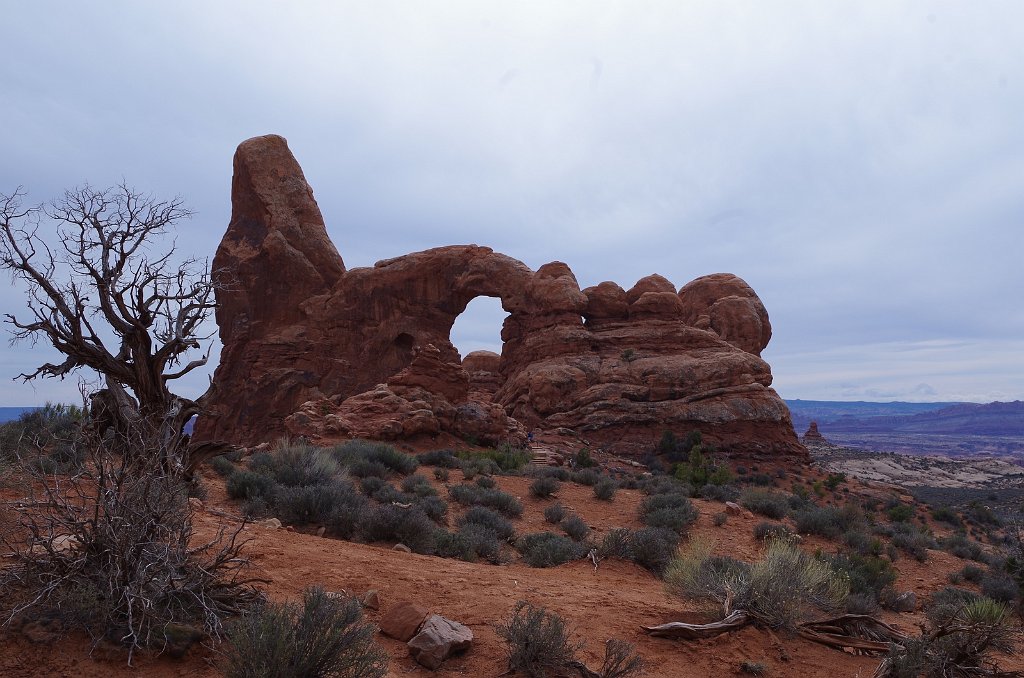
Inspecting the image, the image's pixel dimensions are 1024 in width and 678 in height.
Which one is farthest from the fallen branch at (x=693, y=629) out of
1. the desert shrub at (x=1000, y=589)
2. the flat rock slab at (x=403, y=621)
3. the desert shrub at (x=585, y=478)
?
the desert shrub at (x=585, y=478)

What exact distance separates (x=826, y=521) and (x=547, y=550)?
27.0 ft

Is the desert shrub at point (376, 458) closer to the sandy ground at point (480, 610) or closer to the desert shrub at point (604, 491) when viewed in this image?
the desert shrub at point (604, 491)

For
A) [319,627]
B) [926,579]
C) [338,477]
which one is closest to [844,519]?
[926,579]

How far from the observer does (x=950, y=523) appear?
845 inches

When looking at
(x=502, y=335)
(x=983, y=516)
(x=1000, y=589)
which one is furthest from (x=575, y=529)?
(x=502, y=335)

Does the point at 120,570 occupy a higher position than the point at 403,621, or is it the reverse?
the point at 120,570

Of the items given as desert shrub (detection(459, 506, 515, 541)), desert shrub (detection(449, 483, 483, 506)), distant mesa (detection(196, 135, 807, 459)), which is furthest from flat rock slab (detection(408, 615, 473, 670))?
distant mesa (detection(196, 135, 807, 459))

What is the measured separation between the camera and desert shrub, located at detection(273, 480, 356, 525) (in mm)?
8648

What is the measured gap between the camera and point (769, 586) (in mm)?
5387

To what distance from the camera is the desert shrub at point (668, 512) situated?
1164 centimetres

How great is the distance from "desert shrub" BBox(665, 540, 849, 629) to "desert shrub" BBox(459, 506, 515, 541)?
413cm

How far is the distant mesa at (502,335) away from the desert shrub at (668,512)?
15211 millimetres

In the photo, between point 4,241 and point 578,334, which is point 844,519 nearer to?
point 4,241

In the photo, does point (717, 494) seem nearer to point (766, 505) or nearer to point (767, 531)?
point (766, 505)
